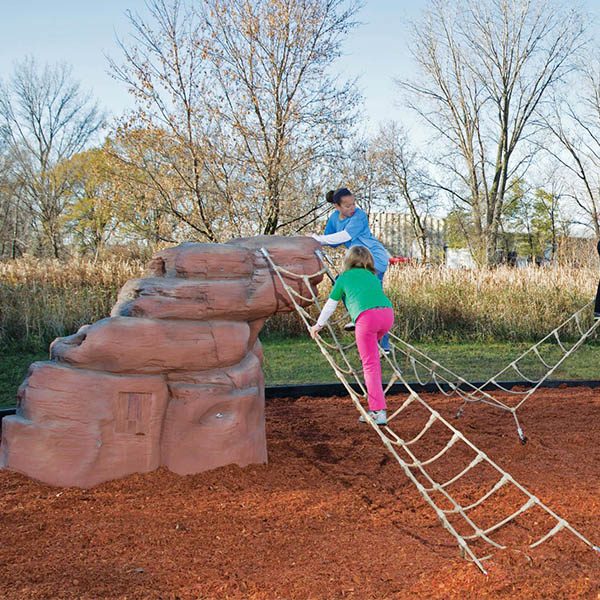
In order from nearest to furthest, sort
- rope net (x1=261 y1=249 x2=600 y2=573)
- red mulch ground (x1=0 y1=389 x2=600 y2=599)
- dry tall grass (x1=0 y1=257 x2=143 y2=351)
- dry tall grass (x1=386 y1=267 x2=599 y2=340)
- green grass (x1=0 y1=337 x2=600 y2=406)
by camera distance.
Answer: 1. red mulch ground (x1=0 y1=389 x2=600 y2=599)
2. rope net (x1=261 y1=249 x2=600 y2=573)
3. green grass (x1=0 y1=337 x2=600 y2=406)
4. dry tall grass (x1=0 y1=257 x2=143 y2=351)
5. dry tall grass (x1=386 y1=267 x2=599 y2=340)

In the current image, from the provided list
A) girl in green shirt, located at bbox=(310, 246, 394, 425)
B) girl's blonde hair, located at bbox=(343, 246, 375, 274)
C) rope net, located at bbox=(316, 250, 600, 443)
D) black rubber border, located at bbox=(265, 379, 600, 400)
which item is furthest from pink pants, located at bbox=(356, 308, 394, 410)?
black rubber border, located at bbox=(265, 379, 600, 400)

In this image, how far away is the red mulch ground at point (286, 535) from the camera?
2.88m

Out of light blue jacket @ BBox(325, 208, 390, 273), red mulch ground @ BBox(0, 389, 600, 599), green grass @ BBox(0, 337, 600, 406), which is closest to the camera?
red mulch ground @ BBox(0, 389, 600, 599)

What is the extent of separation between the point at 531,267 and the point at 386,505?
10.6 metres

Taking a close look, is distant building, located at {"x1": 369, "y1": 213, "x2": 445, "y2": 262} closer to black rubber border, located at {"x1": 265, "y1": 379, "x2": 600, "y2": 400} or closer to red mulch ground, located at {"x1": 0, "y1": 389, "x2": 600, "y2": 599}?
black rubber border, located at {"x1": 265, "y1": 379, "x2": 600, "y2": 400}

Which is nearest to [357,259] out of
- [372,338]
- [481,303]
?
[372,338]

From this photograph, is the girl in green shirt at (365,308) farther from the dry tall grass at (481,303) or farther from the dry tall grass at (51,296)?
the dry tall grass at (481,303)

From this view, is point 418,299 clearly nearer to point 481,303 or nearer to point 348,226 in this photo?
point 481,303

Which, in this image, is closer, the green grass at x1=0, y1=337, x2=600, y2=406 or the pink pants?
the pink pants

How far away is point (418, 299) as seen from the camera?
11750 mm

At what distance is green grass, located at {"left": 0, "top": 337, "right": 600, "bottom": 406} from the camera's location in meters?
8.31

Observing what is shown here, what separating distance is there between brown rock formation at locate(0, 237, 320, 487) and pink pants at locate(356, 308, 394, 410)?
56 cm

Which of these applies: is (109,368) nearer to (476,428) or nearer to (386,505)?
(386,505)

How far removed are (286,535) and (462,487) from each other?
133cm
